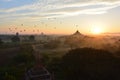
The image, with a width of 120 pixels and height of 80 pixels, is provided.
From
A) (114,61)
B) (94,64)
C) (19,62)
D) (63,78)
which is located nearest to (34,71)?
(63,78)

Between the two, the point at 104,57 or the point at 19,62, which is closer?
the point at 104,57

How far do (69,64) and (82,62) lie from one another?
5.55 ft

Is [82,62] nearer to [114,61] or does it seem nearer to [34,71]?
[114,61]

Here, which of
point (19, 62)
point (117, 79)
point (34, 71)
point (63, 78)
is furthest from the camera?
point (19, 62)

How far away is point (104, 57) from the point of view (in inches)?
1257

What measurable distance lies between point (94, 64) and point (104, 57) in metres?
2.44

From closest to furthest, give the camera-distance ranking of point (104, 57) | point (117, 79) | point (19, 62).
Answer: point (117, 79) < point (104, 57) < point (19, 62)

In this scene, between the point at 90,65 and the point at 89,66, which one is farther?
the point at 90,65

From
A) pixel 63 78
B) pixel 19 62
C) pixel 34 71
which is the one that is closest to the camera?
pixel 34 71

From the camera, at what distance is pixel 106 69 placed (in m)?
28.8

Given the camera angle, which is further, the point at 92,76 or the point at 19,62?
the point at 19,62

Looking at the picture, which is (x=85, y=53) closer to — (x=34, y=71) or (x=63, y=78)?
(x=63, y=78)

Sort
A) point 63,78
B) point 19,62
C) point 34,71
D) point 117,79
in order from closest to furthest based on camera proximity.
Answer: point 34,71
point 117,79
point 63,78
point 19,62

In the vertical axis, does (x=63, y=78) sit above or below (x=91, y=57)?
below
